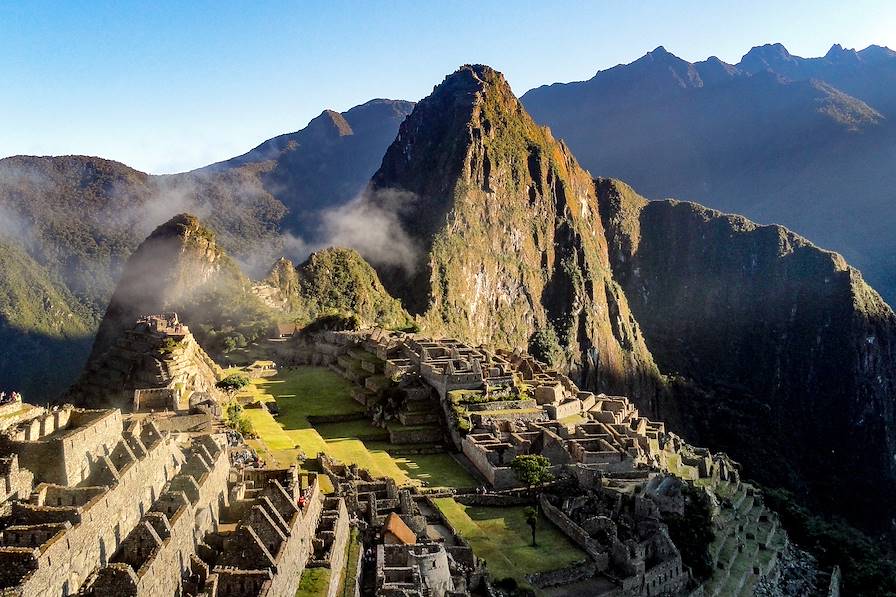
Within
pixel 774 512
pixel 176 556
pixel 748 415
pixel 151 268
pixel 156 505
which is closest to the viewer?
pixel 176 556

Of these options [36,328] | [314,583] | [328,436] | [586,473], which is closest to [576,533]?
[586,473]

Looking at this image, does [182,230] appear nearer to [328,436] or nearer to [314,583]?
[328,436]

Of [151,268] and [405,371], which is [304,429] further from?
[151,268]

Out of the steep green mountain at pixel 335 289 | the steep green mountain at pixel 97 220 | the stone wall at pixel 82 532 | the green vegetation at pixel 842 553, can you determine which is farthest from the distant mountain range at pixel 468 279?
the stone wall at pixel 82 532

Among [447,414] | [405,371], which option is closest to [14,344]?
[405,371]

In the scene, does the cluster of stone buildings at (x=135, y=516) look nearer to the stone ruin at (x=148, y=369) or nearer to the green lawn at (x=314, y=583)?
the green lawn at (x=314, y=583)

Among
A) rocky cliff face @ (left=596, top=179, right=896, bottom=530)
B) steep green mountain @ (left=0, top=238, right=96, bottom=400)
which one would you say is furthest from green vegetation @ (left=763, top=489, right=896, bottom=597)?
rocky cliff face @ (left=596, top=179, right=896, bottom=530)
